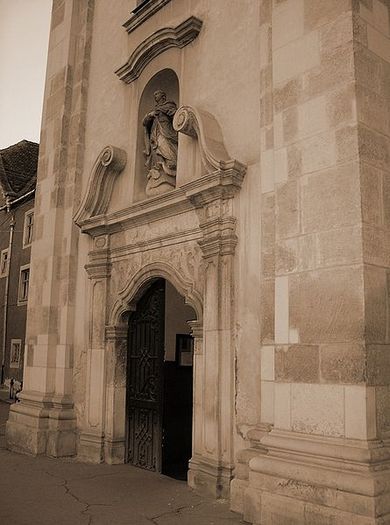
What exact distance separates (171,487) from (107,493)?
2.22 feet

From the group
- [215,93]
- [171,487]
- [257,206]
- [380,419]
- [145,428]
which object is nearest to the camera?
[380,419]

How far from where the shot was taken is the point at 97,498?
5.38 metres

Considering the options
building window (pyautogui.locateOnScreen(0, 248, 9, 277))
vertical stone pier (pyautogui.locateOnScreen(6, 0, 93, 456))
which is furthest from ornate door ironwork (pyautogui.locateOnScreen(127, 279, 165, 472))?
building window (pyautogui.locateOnScreen(0, 248, 9, 277))

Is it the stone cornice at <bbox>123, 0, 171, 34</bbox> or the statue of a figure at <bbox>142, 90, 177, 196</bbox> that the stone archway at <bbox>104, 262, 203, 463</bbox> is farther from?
the stone cornice at <bbox>123, 0, 171, 34</bbox>

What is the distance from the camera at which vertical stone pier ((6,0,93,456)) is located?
761cm

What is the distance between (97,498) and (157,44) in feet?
18.0

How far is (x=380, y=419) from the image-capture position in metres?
3.90

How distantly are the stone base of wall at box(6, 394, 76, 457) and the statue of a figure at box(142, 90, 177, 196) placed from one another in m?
3.31

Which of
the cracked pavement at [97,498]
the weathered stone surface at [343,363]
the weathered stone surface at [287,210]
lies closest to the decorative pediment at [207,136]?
the weathered stone surface at [287,210]

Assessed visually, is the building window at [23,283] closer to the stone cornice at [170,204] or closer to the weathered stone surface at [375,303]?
the stone cornice at [170,204]

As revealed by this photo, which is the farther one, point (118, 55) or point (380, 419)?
point (118, 55)

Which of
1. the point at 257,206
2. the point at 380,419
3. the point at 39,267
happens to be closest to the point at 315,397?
the point at 380,419

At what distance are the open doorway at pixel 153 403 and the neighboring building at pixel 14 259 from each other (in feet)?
39.3

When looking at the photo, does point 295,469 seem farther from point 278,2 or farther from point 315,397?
point 278,2
